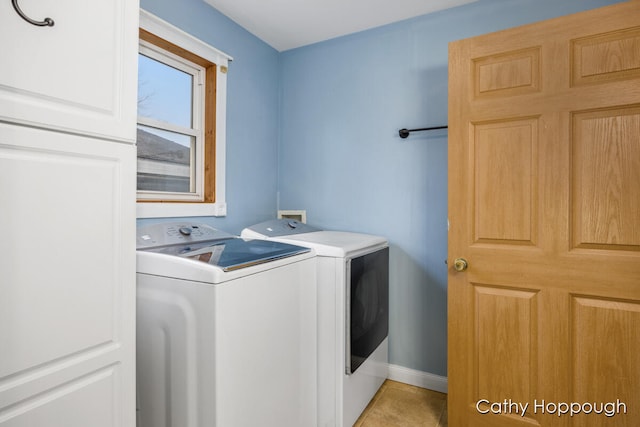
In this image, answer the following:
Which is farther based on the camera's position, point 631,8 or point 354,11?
point 354,11

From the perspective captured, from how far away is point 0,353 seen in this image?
759 mm

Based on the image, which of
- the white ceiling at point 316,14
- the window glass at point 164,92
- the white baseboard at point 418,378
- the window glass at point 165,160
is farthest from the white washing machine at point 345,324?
the white ceiling at point 316,14

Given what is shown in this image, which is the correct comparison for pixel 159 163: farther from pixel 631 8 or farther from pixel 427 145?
pixel 631 8

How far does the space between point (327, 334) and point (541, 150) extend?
131cm

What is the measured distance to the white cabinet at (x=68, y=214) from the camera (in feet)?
2.56

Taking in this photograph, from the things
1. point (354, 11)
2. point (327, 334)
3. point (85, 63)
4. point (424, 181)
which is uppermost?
point (354, 11)

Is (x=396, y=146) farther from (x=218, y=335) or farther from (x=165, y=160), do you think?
(x=218, y=335)

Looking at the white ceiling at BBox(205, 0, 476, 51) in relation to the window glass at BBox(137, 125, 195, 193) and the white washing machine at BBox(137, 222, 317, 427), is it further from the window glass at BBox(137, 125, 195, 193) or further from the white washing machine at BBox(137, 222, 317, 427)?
the white washing machine at BBox(137, 222, 317, 427)

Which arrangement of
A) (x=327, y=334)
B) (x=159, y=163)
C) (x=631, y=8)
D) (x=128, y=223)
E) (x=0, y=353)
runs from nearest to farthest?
(x=0, y=353), (x=128, y=223), (x=631, y=8), (x=327, y=334), (x=159, y=163)

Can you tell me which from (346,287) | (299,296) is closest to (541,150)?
(346,287)

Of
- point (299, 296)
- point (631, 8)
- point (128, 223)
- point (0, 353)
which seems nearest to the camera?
point (0, 353)

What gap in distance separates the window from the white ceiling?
0.32m

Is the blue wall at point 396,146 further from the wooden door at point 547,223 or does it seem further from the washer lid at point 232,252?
the washer lid at point 232,252

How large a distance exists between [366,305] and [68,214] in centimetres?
147
